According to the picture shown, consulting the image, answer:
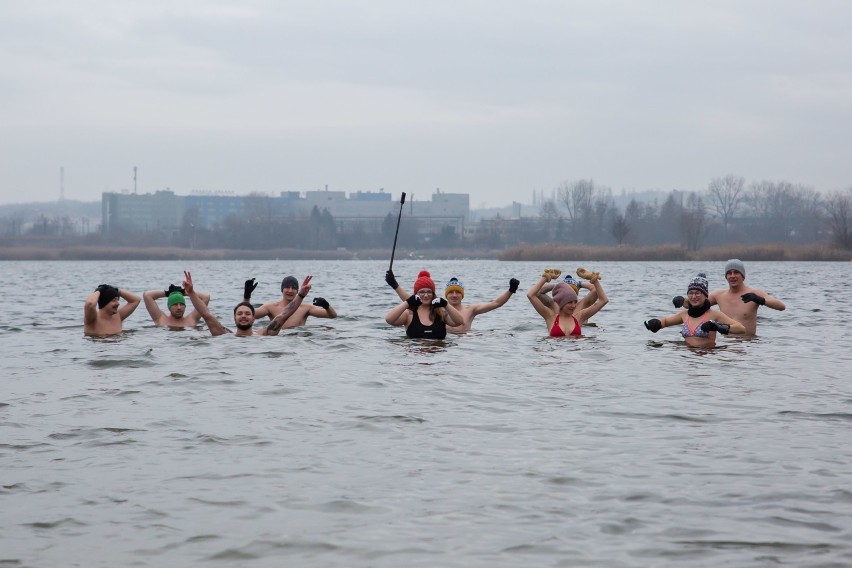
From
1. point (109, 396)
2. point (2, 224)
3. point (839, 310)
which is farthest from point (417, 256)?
point (109, 396)

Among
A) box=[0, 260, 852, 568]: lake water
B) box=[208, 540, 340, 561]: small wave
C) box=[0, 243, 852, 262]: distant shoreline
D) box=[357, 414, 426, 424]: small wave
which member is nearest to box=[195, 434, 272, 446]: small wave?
box=[0, 260, 852, 568]: lake water

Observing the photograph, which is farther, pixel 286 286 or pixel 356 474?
pixel 286 286

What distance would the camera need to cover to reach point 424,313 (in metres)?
15.2

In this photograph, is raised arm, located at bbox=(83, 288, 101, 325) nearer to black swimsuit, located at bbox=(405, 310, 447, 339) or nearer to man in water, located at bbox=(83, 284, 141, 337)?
man in water, located at bbox=(83, 284, 141, 337)

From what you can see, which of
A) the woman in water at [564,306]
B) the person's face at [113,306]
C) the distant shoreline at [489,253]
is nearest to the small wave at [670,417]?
the woman in water at [564,306]

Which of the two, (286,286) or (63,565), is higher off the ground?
(286,286)

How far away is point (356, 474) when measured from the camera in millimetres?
6988

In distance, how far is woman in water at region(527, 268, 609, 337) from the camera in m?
14.8

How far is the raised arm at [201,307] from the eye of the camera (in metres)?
13.8

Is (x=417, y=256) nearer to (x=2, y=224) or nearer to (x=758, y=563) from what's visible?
(x=2, y=224)

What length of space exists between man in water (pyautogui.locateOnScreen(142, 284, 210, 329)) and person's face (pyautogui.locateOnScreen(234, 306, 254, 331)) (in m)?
0.63

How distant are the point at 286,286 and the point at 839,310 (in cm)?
1324

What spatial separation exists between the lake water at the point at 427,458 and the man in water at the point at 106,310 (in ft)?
4.15

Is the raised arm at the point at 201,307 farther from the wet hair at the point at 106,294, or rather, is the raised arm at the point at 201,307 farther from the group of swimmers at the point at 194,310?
the wet hair at the point at 106,294
